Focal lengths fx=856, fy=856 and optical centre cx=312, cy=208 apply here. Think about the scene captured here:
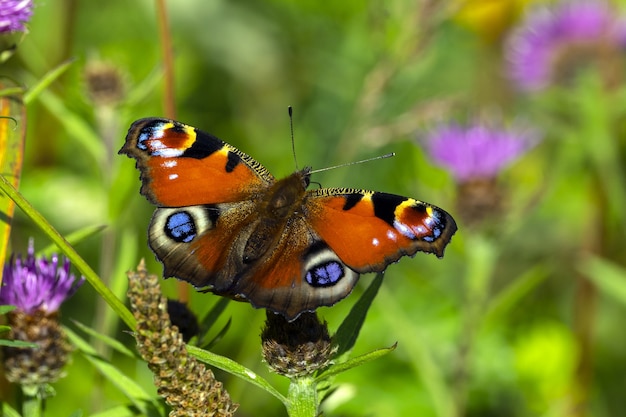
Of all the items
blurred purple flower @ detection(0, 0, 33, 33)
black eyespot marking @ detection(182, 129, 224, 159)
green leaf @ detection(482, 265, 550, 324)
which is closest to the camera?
blurred purple flower @ detection(0, 0, 33, 33)

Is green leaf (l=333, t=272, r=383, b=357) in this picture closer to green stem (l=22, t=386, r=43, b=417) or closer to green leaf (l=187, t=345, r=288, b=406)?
green leaf (l=187, t=345, r=288, b=406)

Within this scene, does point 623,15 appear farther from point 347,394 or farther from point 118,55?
point 347,394

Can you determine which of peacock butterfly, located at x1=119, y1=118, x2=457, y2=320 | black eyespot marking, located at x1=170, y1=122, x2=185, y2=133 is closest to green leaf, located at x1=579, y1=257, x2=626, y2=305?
peacock butterfly, located at x1=119, y1=118, x2=457, y2=320

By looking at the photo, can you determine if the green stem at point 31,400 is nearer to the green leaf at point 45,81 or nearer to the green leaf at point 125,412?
the green leaf at point 125,412

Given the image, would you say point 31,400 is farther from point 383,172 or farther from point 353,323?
point 383,172

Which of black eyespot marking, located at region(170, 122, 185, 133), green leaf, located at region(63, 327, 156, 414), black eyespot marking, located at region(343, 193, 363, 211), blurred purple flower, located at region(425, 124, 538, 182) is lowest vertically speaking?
blurred purple flower, located at region(425, 124, 538, 182)

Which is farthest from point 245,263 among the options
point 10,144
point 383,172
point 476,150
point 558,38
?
point 558,38

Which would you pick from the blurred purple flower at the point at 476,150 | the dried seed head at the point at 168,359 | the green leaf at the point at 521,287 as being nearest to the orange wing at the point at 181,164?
the dried seed head at the point at 168,359
